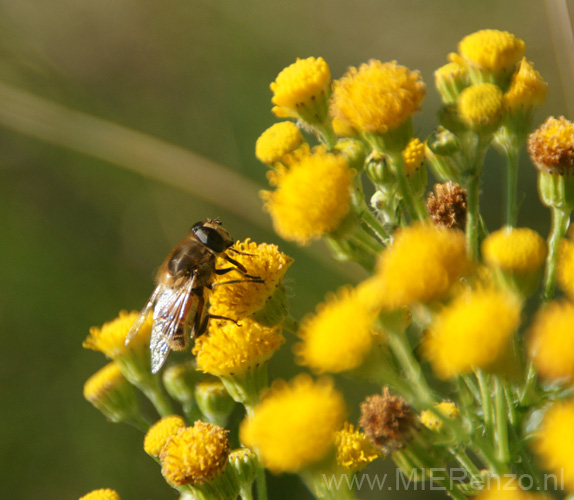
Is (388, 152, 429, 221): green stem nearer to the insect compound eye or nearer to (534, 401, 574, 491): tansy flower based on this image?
(534, 401, 574, 491): tansy flower

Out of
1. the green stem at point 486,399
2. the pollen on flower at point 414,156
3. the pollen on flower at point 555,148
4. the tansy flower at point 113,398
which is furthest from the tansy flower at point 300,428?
the tansy flower at point 113,398

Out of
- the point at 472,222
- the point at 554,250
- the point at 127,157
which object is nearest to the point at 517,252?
the point at 472,222

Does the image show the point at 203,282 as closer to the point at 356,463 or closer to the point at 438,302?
the point at 356,463

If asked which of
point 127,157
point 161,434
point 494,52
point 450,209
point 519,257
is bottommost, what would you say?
point 161,434

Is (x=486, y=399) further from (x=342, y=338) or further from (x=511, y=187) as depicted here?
(x=511, y=187)

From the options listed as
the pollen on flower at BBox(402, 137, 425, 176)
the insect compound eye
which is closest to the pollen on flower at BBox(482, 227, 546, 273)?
the pollen on flower at BBox(402, 137, 425, 176)

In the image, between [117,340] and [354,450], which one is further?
[117,340]
